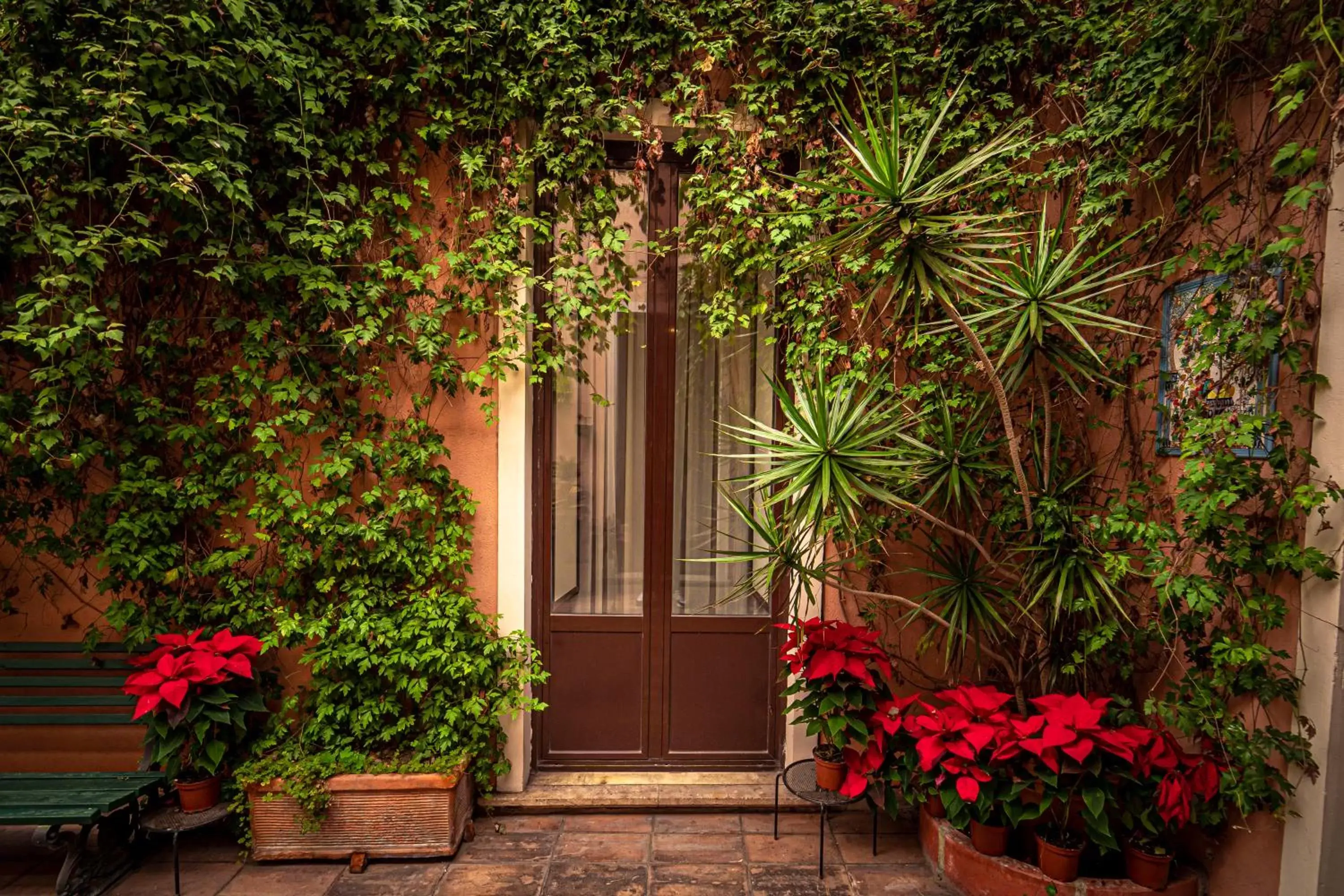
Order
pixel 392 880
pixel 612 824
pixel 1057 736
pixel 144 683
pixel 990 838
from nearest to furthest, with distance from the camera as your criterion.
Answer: pixel 1057 736 < pixel 990 838 < pixel 144 683 < pixel 392 880 < pixel 612 824

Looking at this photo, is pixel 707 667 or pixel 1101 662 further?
pixel 707 667

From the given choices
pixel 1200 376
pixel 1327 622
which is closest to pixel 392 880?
pixel 1327 622

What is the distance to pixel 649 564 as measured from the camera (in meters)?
3.63

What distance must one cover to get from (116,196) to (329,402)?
1.24 meters

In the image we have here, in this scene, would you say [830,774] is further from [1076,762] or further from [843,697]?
[1076,762]

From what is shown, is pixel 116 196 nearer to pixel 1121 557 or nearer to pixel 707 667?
pixel 707 667

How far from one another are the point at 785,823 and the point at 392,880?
5.94 ft

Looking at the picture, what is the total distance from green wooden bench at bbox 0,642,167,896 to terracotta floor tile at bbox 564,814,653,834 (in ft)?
5.98

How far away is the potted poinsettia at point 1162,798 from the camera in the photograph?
89.9 inches

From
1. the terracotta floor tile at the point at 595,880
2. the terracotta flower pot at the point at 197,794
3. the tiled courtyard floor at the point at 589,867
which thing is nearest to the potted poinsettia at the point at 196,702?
the terracotta flower pot at the point at 197,794

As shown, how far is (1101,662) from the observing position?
2.87 metres

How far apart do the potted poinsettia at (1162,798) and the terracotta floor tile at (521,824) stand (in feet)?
7.93

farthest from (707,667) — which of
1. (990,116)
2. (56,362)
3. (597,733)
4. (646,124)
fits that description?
(56,362)

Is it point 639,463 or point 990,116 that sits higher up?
point 990,116
